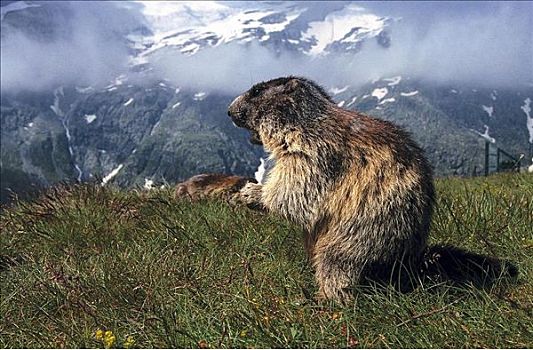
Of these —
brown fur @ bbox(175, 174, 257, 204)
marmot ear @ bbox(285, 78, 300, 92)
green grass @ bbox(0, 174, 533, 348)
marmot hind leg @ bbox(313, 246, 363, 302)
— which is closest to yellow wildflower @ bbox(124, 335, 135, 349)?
green grass @ bbox(0, 174, 533, 348)

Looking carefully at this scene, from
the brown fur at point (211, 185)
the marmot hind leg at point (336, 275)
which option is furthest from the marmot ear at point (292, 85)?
the brown fur at point (211, 185)

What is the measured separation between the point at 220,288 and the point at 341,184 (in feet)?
4.12

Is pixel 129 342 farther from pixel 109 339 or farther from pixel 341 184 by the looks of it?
pixel 341 184

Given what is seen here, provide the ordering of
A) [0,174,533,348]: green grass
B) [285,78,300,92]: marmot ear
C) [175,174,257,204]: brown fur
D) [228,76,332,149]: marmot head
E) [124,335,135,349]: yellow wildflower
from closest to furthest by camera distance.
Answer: [0,174,533,348]: green grass → [124,335,135,349]: yellow wildflower → [228,76,332,149]: marmot head → [285,78,300,92]: marmot ear → [175,174,257,204]: brown fur

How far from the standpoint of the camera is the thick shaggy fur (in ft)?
16.2

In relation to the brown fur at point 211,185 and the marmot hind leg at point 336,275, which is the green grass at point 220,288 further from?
the brown fur at point 211,185

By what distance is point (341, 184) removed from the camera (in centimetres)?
527

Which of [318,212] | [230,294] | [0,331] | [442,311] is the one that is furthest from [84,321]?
[442,311]

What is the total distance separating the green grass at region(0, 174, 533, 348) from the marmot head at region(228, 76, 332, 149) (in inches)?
43.6

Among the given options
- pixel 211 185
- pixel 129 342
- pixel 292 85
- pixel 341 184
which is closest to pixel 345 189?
pixel 341 184

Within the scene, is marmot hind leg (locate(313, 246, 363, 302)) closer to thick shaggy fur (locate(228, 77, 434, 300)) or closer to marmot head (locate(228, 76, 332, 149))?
thick shaggy fur (locate(228, 77, 434, 300))

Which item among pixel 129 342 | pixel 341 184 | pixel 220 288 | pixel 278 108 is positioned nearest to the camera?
pixel 129 342

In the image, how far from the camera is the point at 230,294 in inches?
188

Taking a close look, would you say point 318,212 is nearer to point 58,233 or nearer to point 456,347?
point 456,347
